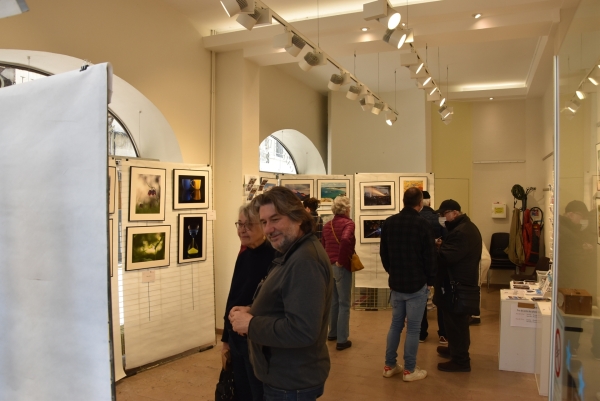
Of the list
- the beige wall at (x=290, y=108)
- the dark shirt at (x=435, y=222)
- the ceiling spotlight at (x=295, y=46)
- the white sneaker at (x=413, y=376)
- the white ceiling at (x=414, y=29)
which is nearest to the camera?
the white sneaker at (x=413, y=376)

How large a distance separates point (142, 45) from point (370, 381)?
13.1 ft

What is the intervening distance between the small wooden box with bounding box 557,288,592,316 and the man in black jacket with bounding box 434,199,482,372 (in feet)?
10.4

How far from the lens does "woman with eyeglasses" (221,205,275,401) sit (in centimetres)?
270

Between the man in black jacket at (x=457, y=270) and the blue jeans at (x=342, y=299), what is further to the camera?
the blue jeans at (x=342, y=299)

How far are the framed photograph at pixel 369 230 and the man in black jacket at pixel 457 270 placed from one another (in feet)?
8.38

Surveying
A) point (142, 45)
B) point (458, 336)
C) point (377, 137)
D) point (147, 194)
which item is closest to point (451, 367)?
point (458, 336)

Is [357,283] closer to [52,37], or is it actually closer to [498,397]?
[498,397]

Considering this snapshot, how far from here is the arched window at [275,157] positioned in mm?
9203

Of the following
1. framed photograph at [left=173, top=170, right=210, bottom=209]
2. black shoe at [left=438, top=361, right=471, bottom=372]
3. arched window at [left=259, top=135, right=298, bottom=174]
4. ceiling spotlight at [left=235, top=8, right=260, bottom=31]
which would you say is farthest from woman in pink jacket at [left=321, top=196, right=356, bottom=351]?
arched window at [left=259, top=135, right=298, bottom=174]

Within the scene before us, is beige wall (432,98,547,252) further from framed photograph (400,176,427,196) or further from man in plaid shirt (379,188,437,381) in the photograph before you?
man in plaid shirt (379,188,437,381)

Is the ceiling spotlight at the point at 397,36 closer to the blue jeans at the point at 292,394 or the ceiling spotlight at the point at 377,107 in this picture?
the ceiling spotlight at the point at 377,107

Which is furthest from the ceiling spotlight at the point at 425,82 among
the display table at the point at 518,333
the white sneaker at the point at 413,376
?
the white sneaker at the point at 413,376

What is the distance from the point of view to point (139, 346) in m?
4.84

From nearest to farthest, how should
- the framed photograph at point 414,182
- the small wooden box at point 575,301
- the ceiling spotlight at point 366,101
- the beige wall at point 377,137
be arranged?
the small wooden box at point 575,301 → the ceiling spotlight at point 366,101 → the framed photograph at point 414,182 → the beige wall at point 377,137
